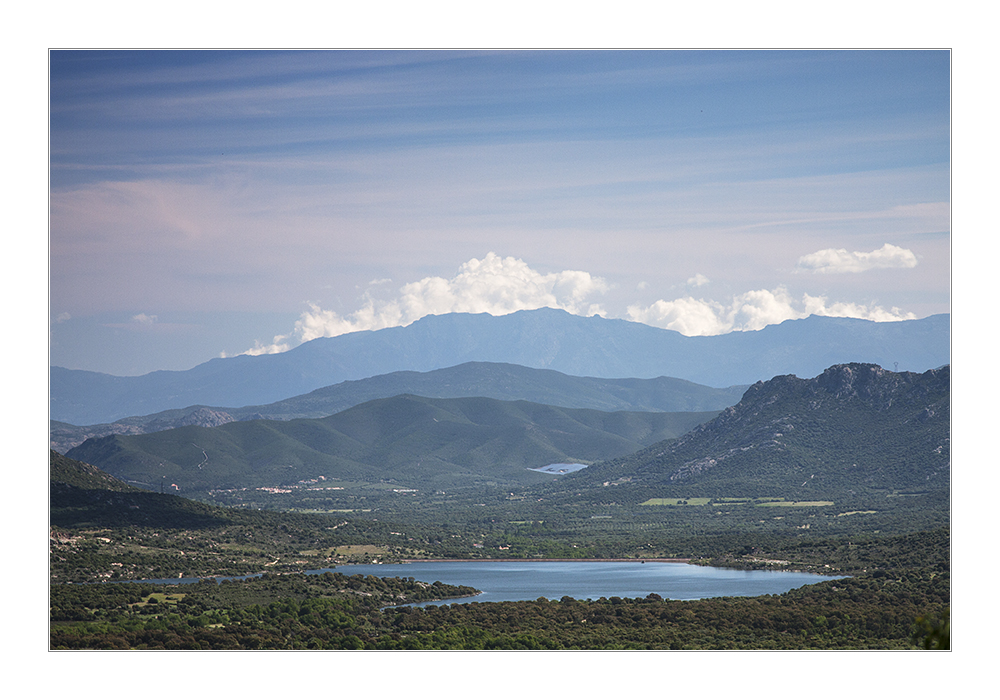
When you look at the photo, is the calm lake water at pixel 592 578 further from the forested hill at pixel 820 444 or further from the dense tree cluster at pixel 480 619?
the forested hill at pixel 820 444

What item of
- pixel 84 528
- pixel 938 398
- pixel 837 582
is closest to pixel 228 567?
pixel 84 528

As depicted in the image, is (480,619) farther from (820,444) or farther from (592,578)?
(820,444)

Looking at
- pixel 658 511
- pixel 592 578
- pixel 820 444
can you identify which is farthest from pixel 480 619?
pixel 820 444

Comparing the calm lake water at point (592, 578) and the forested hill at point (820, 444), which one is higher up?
the forested hill at point (820, 444)

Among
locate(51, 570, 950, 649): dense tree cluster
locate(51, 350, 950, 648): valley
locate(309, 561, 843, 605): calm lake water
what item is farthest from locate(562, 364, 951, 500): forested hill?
locate(51, 570, 950, 649): dense tree cluster

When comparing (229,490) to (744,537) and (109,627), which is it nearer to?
(744,537)

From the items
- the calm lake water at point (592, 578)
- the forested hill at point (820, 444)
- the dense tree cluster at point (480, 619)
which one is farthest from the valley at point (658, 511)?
the calm lake water at point (592, 578)
